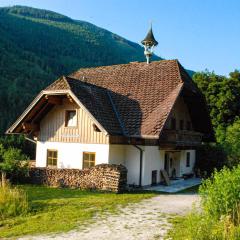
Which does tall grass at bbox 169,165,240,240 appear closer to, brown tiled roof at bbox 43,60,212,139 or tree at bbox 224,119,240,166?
brown tiled roof at bbox 43,60,212,139

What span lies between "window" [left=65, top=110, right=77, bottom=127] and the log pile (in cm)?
316

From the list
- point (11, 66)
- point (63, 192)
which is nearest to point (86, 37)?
point (11, 66)

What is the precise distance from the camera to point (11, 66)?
2938 inches

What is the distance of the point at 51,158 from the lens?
25.9 metres

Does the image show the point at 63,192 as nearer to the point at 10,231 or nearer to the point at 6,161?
the point at 6,161

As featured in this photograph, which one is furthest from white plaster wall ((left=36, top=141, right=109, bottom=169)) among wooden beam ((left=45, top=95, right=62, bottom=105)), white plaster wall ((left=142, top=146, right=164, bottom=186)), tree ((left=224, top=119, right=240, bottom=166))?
tree ((left=224, top=119, right=240, bottom=166))

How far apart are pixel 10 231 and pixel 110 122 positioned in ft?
38.8

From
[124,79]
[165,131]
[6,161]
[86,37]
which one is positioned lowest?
[6,161]

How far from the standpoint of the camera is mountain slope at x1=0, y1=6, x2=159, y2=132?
63.6 metres

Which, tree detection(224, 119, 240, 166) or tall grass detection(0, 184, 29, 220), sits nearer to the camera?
tall grass detection(0, 184, 29, 220)

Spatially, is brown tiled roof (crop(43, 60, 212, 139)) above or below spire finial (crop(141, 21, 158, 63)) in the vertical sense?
below

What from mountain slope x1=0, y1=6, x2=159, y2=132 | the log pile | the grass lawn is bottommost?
the grass lawn

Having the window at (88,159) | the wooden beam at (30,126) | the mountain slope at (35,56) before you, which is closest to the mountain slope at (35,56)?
the mountain slope at (35,56)

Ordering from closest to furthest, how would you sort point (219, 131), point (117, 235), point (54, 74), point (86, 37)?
point (117, 235), point (219, 131), point (54, 74), point (86, 37)
